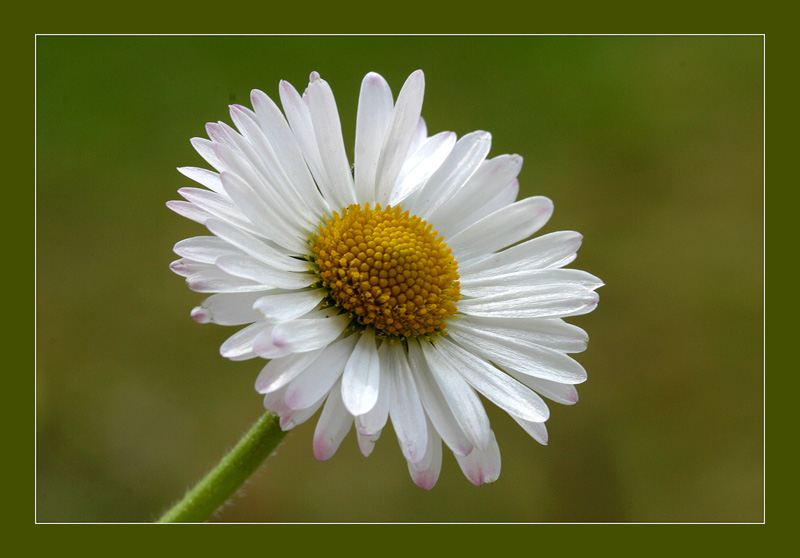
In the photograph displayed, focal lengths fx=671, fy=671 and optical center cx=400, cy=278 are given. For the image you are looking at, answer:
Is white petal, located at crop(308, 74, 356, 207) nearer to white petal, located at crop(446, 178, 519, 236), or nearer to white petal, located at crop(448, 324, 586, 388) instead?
white petal, located at crop(446, 178, 519, 236)

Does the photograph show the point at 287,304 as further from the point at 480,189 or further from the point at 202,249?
the point at 480,189

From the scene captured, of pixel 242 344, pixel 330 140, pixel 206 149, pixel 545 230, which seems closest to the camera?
pixel 242 344

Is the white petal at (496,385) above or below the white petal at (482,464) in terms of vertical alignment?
above

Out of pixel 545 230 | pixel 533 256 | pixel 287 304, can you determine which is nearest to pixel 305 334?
pixel 287 304

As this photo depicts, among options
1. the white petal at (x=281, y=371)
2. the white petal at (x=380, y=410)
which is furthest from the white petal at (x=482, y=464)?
the white petal at (x=281, y=371)

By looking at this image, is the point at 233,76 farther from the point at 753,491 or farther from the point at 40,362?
the point at 753,491

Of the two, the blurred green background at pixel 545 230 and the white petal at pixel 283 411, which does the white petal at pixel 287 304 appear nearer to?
the white petal at pixel 283 411
